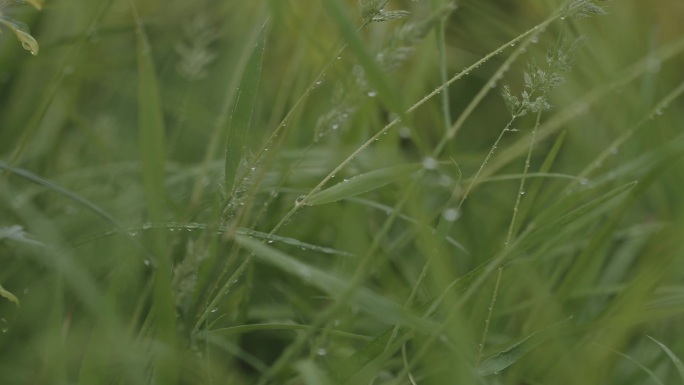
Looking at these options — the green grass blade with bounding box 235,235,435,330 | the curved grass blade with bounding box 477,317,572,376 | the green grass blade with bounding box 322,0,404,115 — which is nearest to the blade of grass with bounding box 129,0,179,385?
the green grass blade with bounding box 235,235,435,330

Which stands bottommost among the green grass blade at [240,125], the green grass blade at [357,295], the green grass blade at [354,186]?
the green grass blade at [357,295]

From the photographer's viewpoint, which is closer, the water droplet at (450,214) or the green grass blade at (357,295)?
the green grass blade at (357,295)

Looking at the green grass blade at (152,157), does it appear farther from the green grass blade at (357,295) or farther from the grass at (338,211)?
the green grass blade at (357,295)

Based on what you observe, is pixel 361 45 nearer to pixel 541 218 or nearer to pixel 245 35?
pixel 541 218

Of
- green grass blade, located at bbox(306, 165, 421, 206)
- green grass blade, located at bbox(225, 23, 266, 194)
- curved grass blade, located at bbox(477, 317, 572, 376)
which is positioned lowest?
curved grass blade, located at bbox(477, 317, 572, 376)

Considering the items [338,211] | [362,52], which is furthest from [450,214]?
[338,211]

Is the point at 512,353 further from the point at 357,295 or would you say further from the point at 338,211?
the point at 338,211

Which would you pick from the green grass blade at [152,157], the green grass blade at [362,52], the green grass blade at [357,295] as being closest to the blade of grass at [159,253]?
the green grass blade at [152,157]

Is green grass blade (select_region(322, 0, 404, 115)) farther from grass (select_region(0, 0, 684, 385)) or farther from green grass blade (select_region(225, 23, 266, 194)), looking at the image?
green grass blade (select_region(225, 23, 266, 194))

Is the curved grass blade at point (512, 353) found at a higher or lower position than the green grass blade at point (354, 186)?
lower
